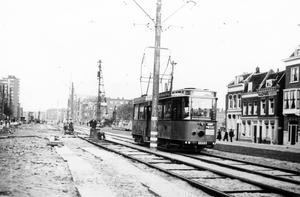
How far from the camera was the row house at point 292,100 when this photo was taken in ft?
135

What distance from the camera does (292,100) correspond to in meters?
42.0

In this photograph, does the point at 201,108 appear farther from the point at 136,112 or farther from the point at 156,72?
the point at 136,112

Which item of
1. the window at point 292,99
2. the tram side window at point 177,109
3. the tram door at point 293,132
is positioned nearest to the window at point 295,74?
the window at point 292,99

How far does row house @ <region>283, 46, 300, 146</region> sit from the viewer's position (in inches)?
1624

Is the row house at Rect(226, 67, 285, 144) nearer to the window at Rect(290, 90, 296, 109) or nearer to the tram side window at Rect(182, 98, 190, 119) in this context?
the window at Rect(290, 90, 296, 109)

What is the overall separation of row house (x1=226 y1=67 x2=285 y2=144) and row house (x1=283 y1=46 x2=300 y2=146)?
80.0 inches

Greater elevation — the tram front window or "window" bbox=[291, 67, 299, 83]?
"window" bbox=[291, 67, 299, 83]

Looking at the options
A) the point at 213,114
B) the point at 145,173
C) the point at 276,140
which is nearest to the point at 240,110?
the point at 276,140

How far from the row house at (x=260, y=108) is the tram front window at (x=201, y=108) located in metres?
26.8

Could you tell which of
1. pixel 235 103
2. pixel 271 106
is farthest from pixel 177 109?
pixel 235 103

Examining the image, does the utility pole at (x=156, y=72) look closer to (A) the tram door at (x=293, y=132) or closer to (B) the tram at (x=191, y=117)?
(B) the tram at (x=191, y=117)

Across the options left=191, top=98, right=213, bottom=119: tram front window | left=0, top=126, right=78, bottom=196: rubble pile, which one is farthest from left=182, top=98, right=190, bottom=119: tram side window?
left=0, top=126, right=78, bottom=196: rubble pile

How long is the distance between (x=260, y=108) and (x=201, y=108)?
30.3 m

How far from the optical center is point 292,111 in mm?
41438
